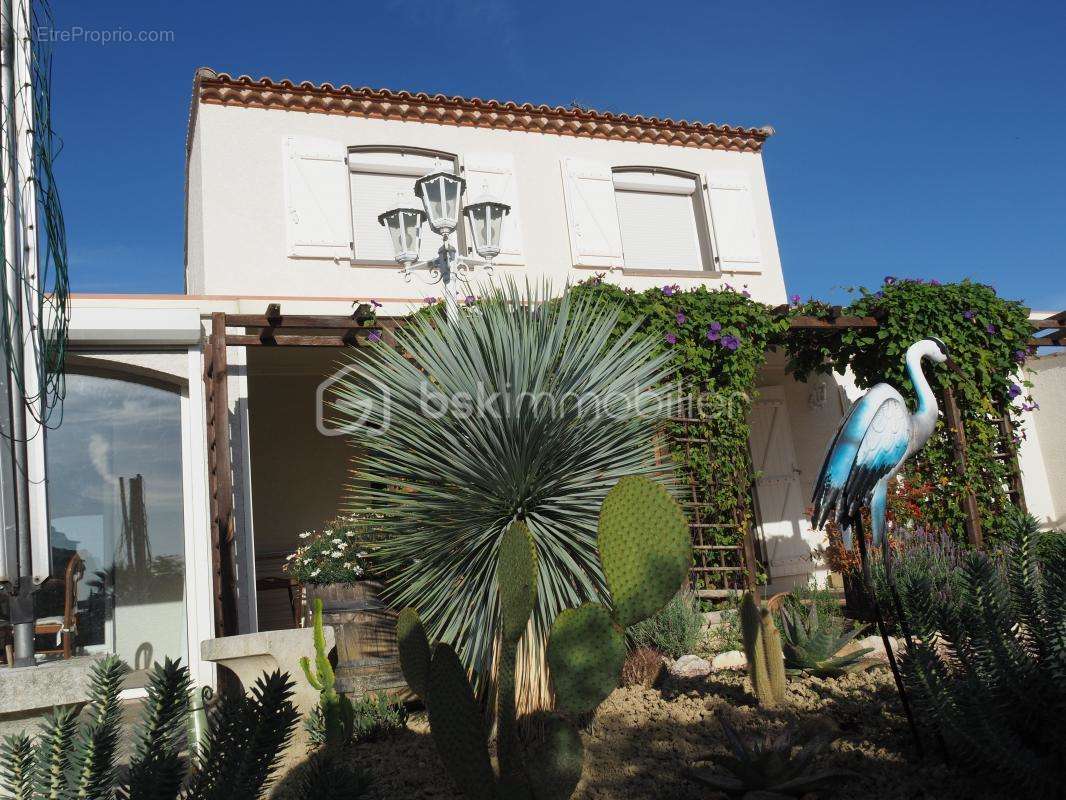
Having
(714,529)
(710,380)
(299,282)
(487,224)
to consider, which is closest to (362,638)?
(487,224)

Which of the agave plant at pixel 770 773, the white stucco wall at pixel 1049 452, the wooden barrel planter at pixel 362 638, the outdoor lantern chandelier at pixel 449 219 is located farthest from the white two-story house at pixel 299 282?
the agave plant at pixel 770 773

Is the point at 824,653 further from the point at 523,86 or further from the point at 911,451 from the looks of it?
the point at 523,86

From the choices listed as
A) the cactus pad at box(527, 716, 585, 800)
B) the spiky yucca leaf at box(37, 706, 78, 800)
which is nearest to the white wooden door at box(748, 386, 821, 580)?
the cactus pad at box(527, 716, 585, 800)

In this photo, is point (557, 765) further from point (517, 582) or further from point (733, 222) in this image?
point (733, 222)

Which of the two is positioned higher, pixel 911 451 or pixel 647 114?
pixel 647 114

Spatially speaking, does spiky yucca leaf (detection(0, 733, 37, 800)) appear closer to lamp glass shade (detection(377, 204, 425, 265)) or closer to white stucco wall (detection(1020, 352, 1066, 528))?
lamp glass shade (detection(377, 204, 425, 265))

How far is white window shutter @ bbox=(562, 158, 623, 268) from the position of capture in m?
9.45

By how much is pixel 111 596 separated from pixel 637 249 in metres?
6.70

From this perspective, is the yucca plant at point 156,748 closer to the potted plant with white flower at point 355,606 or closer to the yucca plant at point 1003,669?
the yucca plant at point 1003,669

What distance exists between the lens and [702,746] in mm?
3820

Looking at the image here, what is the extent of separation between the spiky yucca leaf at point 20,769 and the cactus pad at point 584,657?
149 centimetres

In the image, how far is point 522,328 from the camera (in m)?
4.79

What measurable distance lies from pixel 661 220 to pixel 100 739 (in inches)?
362

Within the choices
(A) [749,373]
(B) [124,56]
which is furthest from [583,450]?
(B) [124,56]
